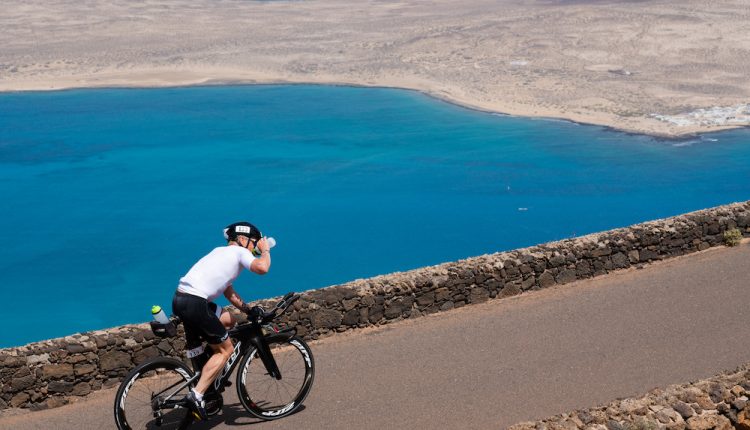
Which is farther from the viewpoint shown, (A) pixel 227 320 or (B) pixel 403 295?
A: (B) pixel 403 295

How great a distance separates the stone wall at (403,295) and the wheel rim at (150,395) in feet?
4.20

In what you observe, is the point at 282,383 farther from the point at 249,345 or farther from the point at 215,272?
the point at 215,272

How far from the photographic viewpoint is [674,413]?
568 centimetres

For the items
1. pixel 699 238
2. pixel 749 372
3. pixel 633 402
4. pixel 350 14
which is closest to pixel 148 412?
pixel 633 402

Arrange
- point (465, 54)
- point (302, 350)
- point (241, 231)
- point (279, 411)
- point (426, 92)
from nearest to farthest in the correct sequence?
point (241, 231) < point (279, 411) < point (302, 350) < point (426, 92) < point (465, 54)

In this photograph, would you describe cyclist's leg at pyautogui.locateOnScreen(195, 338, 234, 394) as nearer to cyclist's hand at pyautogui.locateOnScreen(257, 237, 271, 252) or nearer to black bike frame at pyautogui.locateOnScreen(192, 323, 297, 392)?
black bike frame at pyautogui.locateOnScreen(192, 323, 297, 392)

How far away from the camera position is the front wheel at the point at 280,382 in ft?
22.3

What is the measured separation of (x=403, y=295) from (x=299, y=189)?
2348 cm

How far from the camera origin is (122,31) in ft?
214

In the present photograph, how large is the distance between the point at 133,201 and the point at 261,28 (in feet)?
122

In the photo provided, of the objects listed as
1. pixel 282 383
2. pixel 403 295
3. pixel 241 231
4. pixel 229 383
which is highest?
pixel 241 231

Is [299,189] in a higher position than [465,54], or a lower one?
lower

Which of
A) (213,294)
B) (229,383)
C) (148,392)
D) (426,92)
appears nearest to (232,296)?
(213,294)

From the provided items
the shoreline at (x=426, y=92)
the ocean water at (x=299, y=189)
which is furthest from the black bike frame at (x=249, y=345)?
the shoreline at (x=426, y=92)
